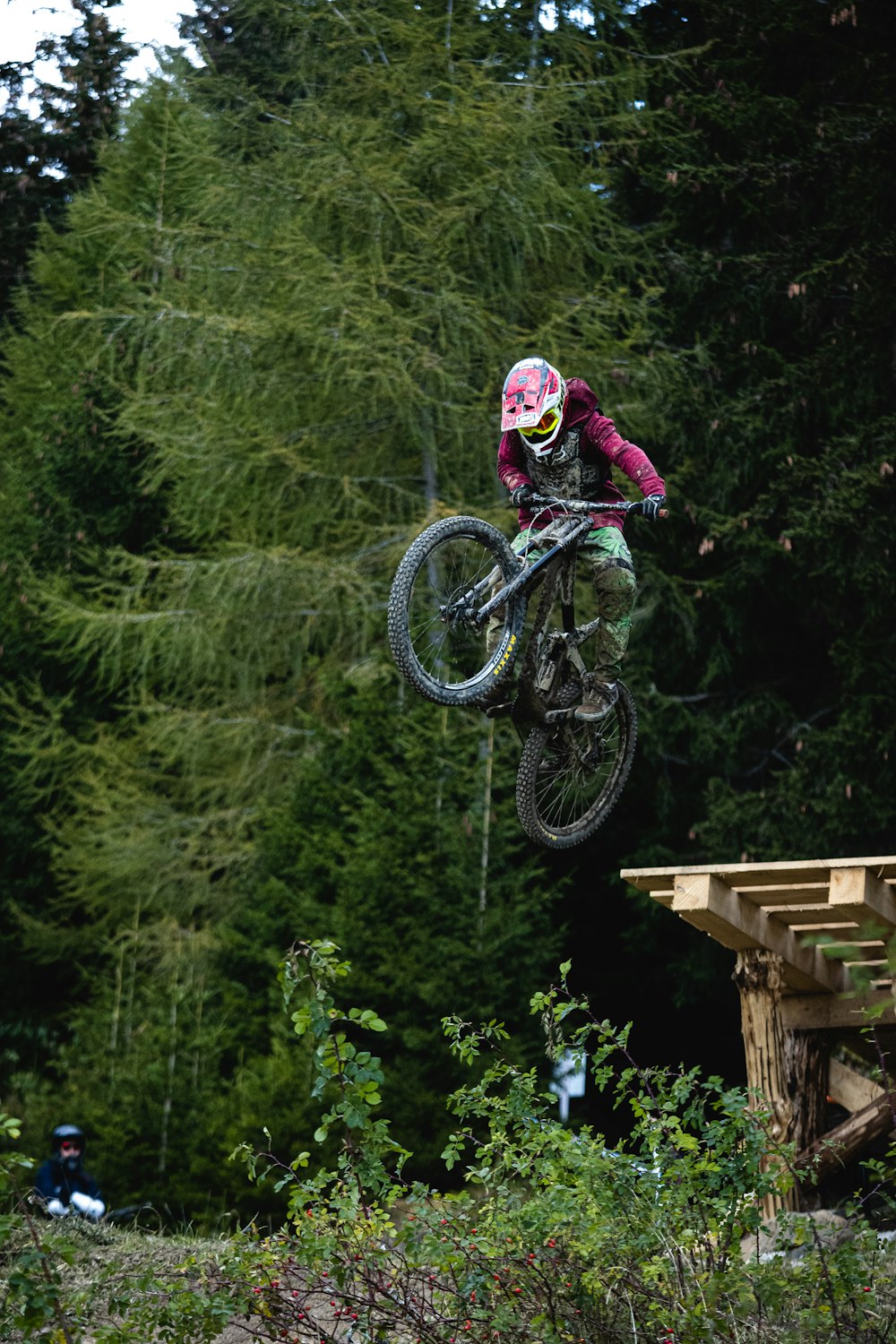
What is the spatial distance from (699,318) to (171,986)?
7983 millimetres

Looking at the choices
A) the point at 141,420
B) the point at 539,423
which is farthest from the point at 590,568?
the point at 141,420

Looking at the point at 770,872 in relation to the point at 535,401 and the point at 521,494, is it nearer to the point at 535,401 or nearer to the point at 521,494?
the point at 521,494

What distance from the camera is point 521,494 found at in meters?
6.15

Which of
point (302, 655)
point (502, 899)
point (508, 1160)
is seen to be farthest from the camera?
point (302, 655)

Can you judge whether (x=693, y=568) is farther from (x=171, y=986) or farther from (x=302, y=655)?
(x=171, y=986)

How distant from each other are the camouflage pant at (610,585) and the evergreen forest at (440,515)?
25.4 feet

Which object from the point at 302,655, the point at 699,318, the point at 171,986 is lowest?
the point at 171,986

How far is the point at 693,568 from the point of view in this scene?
1783cm

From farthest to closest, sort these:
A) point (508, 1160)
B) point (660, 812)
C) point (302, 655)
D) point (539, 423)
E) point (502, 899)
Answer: point (302, 655) → point (660, 812) → point (502, 899) → point (508, 1160) → point (539, 423)

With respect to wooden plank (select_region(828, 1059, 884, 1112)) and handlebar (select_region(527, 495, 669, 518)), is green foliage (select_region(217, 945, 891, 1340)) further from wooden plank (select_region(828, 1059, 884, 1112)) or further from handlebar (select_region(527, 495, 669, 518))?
wooden plank (select_region(828, 1059, 884, 1112))

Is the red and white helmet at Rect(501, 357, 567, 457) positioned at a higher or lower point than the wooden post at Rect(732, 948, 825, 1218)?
higher

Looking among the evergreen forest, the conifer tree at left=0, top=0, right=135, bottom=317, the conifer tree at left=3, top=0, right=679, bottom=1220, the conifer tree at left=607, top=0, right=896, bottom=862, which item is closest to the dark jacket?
the evergreen forest

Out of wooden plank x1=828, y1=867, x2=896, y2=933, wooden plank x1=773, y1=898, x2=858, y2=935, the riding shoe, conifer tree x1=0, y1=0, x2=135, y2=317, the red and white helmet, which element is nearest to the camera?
the red and white helmet

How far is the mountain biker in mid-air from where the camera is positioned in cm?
600
